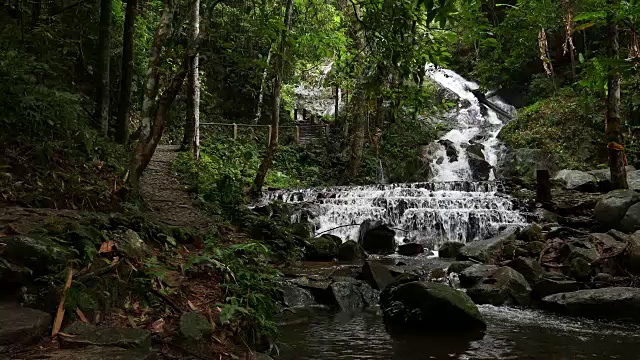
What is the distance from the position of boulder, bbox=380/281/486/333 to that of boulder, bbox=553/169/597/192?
10.5 m

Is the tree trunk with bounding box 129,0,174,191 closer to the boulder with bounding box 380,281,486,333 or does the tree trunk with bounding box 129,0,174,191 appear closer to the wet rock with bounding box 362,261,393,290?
the wet rock with bounding box 362,261,393,290

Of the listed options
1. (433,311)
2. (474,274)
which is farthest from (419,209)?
(433,311)

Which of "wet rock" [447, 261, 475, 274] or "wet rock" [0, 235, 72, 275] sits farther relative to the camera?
"wet rock" [447, 261, 475, 274]

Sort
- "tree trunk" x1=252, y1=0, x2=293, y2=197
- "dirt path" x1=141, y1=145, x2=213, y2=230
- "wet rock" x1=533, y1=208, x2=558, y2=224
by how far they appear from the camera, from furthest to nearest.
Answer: "wet rock" x1=533, y1=208, x2=558, y2=224, "tree trunk" x1=252, y1=0, x2=293, y2=197, "dirt path" x1=141, y1=145, x2=213, y2=230

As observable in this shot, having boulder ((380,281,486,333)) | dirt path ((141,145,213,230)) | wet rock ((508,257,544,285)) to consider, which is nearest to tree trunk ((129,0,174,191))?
dirt path ((141,145,213,230))

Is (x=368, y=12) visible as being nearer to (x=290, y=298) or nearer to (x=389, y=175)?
(x=290, y=298)

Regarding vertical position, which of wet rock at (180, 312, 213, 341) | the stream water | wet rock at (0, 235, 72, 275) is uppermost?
wet rock at (0, 235, 72, 275)

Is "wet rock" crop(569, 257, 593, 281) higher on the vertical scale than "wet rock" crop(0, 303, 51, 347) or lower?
Result: lower

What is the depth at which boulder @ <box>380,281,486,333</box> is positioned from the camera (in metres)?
6.16

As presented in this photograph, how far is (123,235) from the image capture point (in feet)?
15.3

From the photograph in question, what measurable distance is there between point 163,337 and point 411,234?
36.8ft

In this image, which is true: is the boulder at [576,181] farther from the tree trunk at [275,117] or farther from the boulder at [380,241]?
the tree trunk at [275,117]

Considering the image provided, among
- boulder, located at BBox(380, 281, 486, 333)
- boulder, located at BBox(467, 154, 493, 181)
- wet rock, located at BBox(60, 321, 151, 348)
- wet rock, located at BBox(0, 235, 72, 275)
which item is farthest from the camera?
boulder, located at BBox(467, 154, 493, 181)

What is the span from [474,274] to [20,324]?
7396 millimetres
